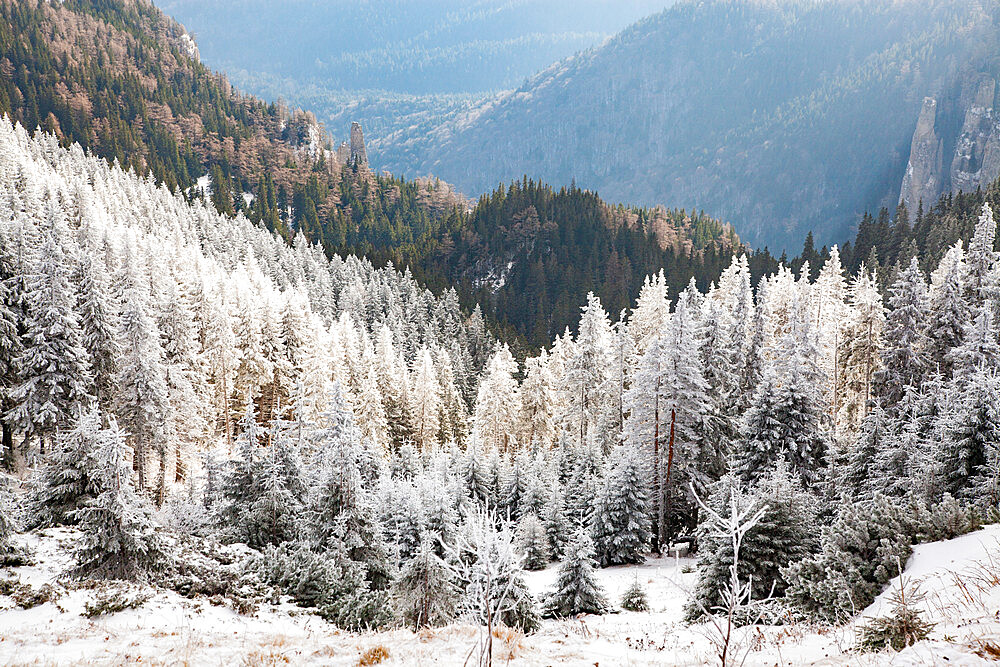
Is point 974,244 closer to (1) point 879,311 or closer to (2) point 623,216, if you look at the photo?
(1) point 879,311

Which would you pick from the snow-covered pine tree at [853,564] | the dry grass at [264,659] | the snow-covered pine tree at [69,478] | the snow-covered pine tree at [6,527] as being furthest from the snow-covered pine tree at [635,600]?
the snow-covered pine tree at [6,527]

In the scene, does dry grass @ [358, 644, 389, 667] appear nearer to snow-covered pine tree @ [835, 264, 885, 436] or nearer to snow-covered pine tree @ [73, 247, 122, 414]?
snow-covered pine tree @ [73, 247, 122, 414]

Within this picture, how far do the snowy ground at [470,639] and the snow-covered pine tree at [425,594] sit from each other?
2.44 meters

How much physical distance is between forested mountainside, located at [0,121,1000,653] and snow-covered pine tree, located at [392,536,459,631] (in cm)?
7

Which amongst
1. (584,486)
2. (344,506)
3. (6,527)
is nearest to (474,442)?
(584,486)

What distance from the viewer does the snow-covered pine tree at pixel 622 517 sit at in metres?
24.6

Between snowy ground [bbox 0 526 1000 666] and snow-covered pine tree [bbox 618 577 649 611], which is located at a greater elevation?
snowy ground [bbox 0 526 1000 666]

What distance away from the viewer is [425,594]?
14.5 metres

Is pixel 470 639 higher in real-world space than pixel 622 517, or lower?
lower

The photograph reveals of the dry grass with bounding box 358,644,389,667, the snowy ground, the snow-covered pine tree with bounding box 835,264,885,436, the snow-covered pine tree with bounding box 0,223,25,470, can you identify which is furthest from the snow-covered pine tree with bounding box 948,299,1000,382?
the snow-covered pine tree with bounding box 0,223,25,470

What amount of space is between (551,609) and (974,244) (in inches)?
1145

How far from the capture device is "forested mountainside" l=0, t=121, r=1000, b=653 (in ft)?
48.0

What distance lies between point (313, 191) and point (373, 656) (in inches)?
6879

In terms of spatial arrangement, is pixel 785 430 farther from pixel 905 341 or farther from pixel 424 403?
pixel 424 403
